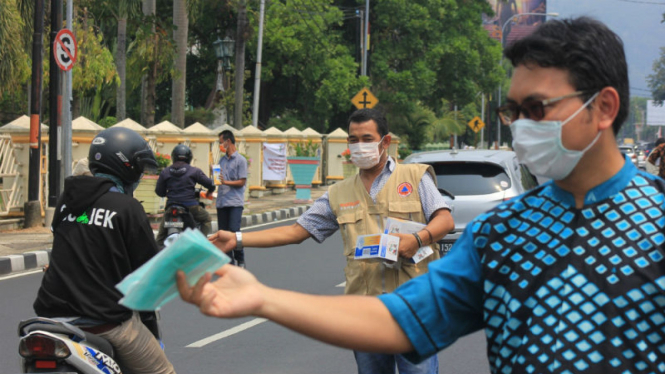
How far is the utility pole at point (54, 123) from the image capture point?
15.8 metres

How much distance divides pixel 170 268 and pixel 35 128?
49.9 ft

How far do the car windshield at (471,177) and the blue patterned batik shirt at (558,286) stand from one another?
27.7ft

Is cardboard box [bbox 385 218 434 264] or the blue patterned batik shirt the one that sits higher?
the blue patterned batik shirt

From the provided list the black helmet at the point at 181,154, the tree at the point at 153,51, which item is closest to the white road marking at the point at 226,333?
the black helmet at the point at 181,154

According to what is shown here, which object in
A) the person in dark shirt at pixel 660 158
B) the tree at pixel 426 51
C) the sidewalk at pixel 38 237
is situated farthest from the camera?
the tree at pixel 426 51

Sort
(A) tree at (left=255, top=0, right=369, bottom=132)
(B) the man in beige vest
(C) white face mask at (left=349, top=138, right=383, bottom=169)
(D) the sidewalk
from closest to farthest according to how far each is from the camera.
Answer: (B) the man in beige vest, (C) white face mask at (left=349, top=138, right=383, bottom=169), (D) the sidewalk, (A) tree at (left=255, top=0, right=369, bottom=132)

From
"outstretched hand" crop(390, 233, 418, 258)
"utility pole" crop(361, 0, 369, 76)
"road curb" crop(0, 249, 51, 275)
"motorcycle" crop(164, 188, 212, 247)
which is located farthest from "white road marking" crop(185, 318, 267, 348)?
"utility pole" crop(361, 0, 369, 76)

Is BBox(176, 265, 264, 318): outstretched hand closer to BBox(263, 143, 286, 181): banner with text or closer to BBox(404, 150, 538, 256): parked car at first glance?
BBox(404, 150, 538, 256): parked car

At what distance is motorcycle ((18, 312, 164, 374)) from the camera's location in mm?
3775

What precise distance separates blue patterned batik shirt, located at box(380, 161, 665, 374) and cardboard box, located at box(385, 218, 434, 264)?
223 cm

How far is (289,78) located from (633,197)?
39.5m

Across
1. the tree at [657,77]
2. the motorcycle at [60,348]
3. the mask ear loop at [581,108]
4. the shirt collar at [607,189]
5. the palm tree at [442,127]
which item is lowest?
the motorcycle at [60,348]

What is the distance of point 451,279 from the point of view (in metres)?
2.03

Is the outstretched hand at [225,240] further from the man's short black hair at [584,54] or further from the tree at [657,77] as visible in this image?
the tree at [657,77]
